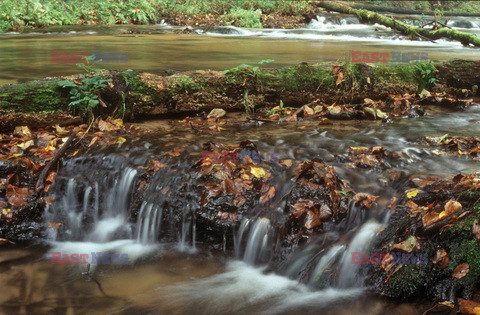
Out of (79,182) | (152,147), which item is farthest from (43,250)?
(152,147)

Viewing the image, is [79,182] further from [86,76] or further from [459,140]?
[459,140]

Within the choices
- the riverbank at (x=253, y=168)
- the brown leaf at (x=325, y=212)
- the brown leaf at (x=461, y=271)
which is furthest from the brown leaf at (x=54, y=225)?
the brown leaf at (x=461, y=271)

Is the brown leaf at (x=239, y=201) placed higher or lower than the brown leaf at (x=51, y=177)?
lower

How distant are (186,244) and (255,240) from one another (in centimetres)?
68

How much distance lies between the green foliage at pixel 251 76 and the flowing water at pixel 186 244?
809mm

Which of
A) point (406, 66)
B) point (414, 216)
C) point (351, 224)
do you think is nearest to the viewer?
point (414, 216)

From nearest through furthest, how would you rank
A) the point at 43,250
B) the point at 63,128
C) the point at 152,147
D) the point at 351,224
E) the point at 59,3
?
1. the point at 351,224
2. the point at 43,250
3. the point at 152,147
4. the point at 63,128
5. the point at 59,3

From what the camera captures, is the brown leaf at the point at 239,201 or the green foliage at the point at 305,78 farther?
the green foliage at the point at 305,78

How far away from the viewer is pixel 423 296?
259 centimetres

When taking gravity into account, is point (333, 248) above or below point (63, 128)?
below

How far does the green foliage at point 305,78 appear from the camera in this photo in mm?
6004

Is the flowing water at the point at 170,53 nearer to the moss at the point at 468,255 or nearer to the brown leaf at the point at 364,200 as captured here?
the brown leaf at the point at 364,200

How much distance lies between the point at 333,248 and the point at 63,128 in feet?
12.0

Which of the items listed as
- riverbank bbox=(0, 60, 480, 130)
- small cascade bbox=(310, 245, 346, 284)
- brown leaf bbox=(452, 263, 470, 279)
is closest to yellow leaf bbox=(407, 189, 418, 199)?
small cascade bbox=(310, 245, 346, 284)
